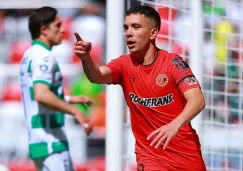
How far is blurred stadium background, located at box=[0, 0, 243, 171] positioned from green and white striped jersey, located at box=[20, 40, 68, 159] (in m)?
0.49

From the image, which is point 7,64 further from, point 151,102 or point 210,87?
point 151,102

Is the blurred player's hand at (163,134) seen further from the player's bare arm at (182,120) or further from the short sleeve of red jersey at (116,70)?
the short sleeve of red jersey at (116,70)


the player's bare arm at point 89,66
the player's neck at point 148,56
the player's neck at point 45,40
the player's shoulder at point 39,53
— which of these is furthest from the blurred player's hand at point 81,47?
the player's neck at point 45,40

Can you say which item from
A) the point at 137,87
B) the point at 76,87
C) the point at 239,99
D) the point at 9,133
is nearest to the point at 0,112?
the point at 9,133

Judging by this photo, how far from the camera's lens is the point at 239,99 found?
24.4 ft

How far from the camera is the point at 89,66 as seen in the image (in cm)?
473

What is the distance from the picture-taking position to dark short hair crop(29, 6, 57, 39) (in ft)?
20.1

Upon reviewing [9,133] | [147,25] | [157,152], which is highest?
[147,25]

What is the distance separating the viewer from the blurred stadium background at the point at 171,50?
22.0 ft

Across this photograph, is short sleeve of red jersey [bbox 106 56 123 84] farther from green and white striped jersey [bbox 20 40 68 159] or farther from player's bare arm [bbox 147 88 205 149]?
green and white striped jersey [bbox 20 40 68 159]

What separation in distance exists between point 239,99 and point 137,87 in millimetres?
2717

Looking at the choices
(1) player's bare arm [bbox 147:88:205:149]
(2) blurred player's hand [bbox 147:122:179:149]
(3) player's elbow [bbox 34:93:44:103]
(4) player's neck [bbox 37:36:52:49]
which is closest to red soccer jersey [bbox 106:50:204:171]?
(1) player's bare arm [bbox 147:88:205:149]

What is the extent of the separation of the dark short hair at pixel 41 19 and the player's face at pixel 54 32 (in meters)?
0.03

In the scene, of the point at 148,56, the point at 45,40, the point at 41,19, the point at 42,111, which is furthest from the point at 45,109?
the point at 148,56
